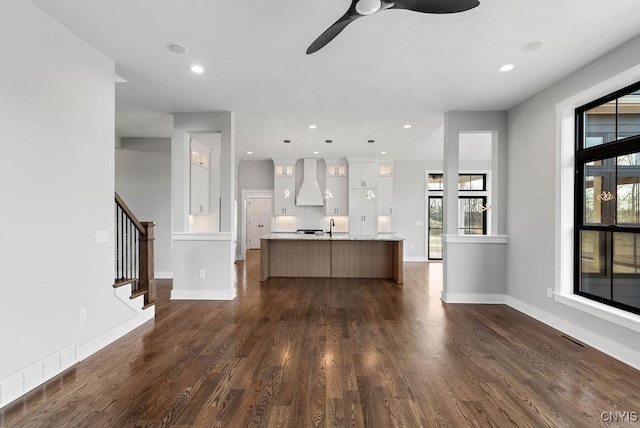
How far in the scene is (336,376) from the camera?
2.34 meters

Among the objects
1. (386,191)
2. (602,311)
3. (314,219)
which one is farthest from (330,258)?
(602,311)

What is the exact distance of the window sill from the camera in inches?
101

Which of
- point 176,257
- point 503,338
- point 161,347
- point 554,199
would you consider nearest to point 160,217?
point 176,257

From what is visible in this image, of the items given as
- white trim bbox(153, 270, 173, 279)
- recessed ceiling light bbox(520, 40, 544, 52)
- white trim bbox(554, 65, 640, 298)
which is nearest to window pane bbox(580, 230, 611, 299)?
white trim bbox(554, 65, 640, 298)

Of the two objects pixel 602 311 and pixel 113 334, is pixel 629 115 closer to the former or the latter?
pixel 602 311

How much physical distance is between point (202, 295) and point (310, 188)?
14.3 feet

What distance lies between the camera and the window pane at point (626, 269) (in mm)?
2744

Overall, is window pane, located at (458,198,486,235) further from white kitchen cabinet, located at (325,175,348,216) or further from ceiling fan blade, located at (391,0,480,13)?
ceiling fan blade, located at (391,0,480,13)

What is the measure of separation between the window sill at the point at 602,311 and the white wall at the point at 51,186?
4.78 meters

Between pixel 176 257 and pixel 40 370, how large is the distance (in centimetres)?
245

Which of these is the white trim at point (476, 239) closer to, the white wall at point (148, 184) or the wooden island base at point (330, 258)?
the wooden island base at point (330, 258)

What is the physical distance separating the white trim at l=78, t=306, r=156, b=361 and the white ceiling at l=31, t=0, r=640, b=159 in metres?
2.74

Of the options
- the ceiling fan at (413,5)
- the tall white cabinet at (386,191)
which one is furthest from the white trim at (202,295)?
the tall white cabinet at (386,191)

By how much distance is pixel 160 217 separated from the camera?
5.92 metres
